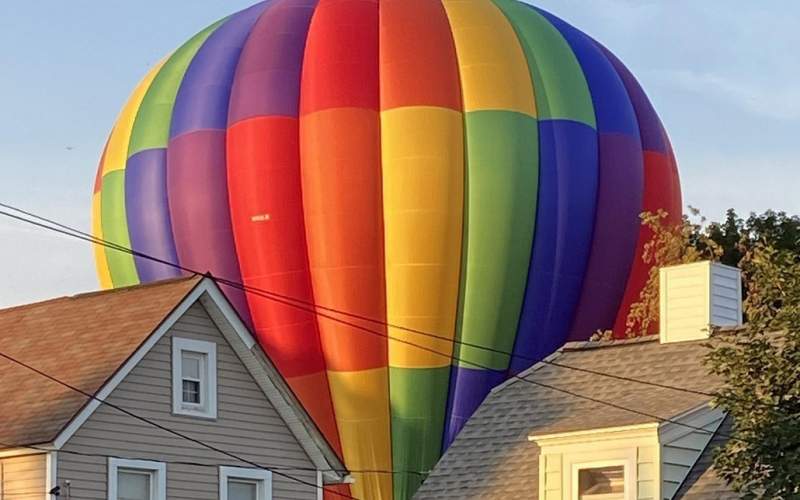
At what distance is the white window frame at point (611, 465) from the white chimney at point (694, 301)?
413 centimetres

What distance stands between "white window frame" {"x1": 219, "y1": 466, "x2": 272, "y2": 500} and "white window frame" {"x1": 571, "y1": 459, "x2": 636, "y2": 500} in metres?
4.86

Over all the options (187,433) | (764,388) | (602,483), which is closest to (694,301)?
(602,483)

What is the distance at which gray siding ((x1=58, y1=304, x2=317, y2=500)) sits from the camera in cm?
3650

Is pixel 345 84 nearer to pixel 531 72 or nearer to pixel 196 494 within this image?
pixel 531 72

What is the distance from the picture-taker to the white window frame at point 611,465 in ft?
124

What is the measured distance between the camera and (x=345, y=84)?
52.2 m

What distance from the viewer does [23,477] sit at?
118 ft

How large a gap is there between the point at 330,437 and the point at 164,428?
40.7 ft

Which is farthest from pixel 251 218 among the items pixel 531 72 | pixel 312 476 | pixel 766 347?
pixel 766 347

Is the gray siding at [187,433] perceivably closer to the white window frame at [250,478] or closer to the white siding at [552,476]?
the white window frame at [250,478]

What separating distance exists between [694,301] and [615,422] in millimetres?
4251

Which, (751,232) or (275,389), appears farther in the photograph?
(751,232)

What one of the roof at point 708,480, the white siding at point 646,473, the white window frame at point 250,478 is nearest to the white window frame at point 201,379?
the white window frame at point 250,478

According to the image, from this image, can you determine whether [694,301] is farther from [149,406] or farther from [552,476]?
[149,406]
